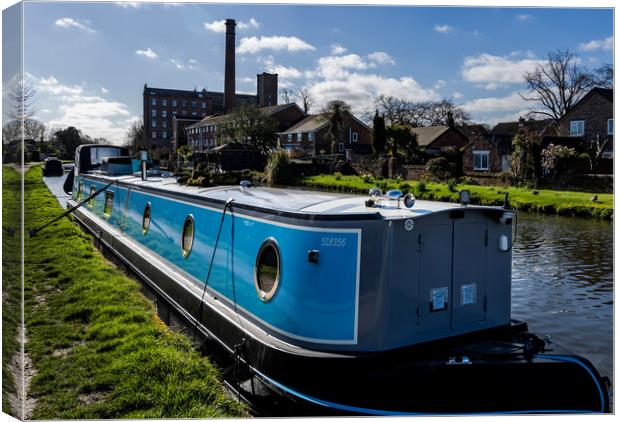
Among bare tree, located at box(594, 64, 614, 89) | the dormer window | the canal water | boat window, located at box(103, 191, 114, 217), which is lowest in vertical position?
the canal water

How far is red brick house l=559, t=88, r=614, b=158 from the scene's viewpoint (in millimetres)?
28266

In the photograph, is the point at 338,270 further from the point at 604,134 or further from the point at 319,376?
the point at 604,134

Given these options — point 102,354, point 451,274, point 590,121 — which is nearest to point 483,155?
point 590,121

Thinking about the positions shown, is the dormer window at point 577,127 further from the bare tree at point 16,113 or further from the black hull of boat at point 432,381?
the bare tree at point 16,113

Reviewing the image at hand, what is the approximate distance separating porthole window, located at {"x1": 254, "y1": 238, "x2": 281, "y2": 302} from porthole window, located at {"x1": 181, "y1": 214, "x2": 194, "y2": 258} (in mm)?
1808

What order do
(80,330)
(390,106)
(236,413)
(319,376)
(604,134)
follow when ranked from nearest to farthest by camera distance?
(319,376)
(236,413)
(80,330)
(604,134)
(390,106)

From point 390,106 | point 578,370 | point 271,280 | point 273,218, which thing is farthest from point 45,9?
point 390,106

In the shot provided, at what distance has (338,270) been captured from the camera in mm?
4340

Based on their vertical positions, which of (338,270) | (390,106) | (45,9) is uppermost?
(390,106)

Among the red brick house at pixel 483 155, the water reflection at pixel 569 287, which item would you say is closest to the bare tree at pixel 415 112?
the red brick house at pixel 483 155

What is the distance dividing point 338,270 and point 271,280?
2.60ft

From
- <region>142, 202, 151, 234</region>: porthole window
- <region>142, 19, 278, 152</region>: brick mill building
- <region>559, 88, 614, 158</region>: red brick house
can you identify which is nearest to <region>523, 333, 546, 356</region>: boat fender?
<region>142, 202, 151, 234</region>: porthole window

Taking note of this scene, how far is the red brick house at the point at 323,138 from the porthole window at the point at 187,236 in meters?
43.6

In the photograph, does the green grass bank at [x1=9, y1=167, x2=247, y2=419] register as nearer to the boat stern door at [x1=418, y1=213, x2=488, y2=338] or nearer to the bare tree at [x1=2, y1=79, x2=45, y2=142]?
the bare tree at [x1=2, y1=79, x2=45, y2=142]
